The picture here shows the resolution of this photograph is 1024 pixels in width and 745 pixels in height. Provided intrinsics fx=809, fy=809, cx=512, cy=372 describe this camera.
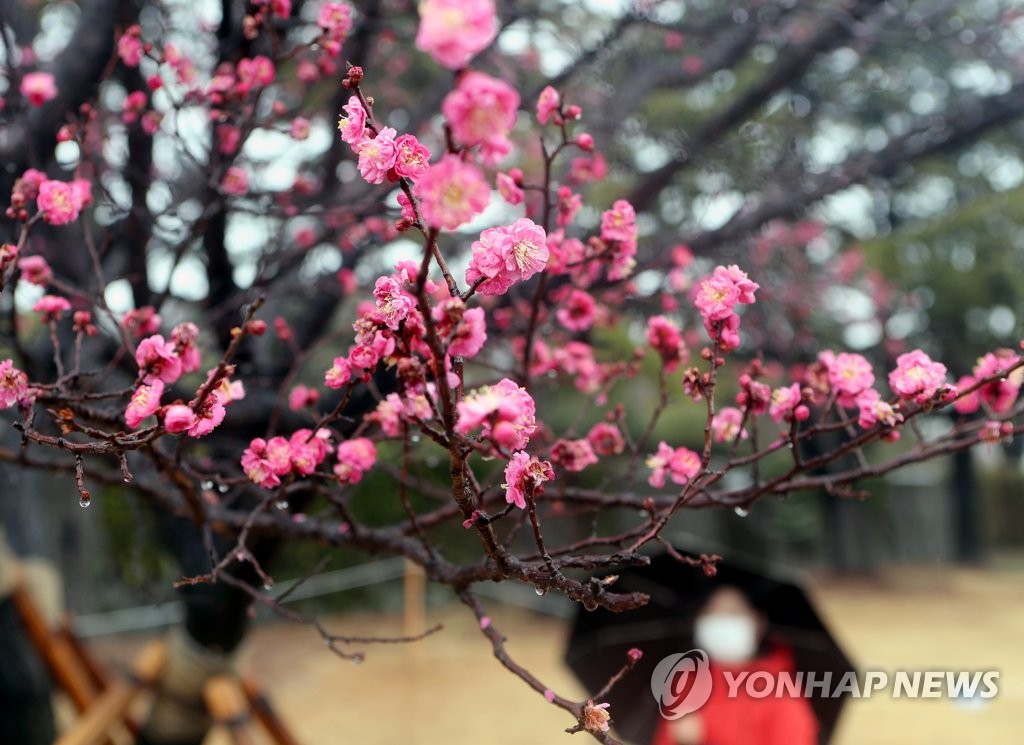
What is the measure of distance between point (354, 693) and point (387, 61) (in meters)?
4.76

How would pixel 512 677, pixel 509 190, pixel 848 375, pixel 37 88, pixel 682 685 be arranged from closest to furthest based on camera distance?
pixel 848 375
pixel 509 190
pixel 37 88
pixel 682 685
pixel 512 677

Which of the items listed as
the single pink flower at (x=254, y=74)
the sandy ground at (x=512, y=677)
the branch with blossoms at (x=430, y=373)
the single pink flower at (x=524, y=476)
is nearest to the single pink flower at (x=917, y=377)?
the branch with blossoms at (x=430, y=373)

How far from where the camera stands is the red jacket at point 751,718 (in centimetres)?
271

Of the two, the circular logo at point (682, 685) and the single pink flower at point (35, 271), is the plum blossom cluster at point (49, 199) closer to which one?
the single pink flower at point (35, 271)

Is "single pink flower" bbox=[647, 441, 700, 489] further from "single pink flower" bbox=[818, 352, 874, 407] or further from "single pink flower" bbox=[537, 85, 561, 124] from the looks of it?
"single pink flower" bbox=[537, 85, 561, 124]

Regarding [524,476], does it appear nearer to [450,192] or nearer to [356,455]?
[450,192]

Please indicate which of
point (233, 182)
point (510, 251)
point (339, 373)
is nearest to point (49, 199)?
point (233, 182)

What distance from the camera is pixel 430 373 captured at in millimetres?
1082

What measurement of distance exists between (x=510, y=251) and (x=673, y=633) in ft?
8.38

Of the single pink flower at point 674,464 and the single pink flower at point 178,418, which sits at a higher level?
the single pink flower at point 674,464

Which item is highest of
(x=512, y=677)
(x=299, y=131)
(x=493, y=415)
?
(x=299, y=131)

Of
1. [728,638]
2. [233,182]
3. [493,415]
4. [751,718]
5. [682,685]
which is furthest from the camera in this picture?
[728,638]

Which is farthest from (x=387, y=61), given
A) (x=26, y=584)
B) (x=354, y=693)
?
(x=354, y=693)

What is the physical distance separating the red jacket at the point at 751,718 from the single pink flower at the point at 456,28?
265 centimetres
